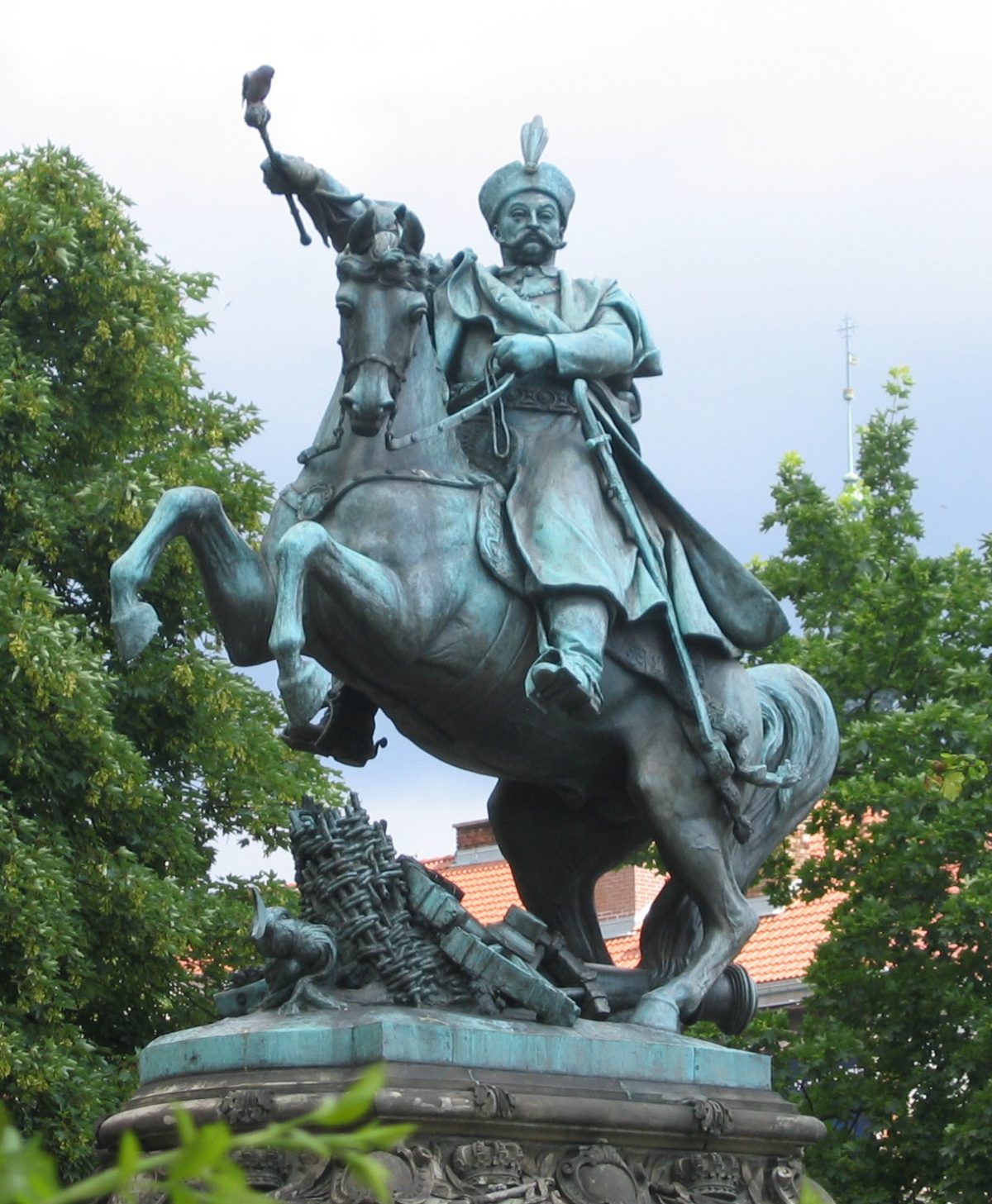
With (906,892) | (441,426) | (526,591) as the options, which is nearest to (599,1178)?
(526,591)

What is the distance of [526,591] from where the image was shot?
269 inches

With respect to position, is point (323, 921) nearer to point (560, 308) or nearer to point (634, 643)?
point (634, 643)

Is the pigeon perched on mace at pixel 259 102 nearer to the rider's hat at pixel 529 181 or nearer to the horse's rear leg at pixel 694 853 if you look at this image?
the rider's hat at pixel 529 181

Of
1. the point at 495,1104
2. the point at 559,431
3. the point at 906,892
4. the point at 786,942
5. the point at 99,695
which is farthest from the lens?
the point at 786,942

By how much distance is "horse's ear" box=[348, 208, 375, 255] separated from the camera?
6828mm

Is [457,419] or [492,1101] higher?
[457,419]

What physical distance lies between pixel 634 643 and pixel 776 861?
12654 mm

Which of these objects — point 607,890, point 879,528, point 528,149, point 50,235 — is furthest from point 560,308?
point 607,890

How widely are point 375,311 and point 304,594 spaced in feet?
3.19

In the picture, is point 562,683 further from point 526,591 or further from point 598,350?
point 598,350

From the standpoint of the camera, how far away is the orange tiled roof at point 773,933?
2336 centimetres

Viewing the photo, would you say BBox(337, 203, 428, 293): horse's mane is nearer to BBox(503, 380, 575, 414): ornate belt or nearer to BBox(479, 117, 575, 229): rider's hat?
BBox(503, 380, 575, 414): ornate belt

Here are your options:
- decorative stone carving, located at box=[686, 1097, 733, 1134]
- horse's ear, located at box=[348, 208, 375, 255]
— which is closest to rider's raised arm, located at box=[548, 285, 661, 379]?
horse's ear, located at box=[348, 208, 375, 255]

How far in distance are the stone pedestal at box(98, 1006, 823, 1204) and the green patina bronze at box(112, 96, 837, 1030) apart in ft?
1.25
